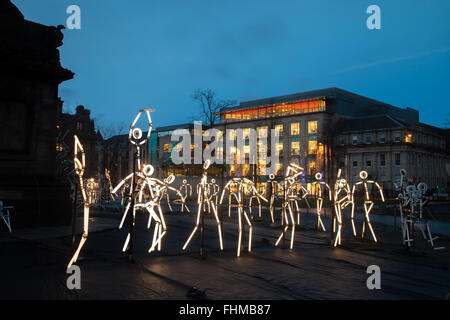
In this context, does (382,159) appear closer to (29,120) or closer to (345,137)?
(345,137)

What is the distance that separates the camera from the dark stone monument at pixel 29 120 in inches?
635

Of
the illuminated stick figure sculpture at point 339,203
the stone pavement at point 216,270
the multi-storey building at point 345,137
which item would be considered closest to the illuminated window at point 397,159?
the multi-storey building at point 345,137

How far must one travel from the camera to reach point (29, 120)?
1705 cm

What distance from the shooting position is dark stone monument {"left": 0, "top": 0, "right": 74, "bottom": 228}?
16.1 metres

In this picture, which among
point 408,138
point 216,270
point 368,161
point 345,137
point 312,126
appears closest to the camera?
point 216,270

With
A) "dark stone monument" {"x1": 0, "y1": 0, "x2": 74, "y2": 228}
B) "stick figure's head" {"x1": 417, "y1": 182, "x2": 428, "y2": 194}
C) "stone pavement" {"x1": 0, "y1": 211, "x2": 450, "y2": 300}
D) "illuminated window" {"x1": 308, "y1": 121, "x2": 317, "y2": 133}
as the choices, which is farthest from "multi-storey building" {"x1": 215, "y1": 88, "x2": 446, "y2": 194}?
"stone pavement" {"x1": 0, "y1": 211, "x2": 450, "y2": 300}

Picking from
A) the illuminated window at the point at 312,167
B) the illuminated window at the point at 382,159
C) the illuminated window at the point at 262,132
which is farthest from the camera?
the illuminated window at the point at 262,132

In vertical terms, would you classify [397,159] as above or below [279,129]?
below

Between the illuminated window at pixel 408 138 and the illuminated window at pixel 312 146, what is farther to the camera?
the illuminated window at pixel 312 146

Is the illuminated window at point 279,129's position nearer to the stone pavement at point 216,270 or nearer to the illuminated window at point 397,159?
the illuminated window at point 397,159

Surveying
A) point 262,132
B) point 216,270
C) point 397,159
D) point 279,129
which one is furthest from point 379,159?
point 216,270

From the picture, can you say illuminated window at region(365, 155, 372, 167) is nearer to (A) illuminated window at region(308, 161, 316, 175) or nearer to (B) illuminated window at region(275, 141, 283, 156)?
(A) illuminated window at region(308, 161, 316, 175)
